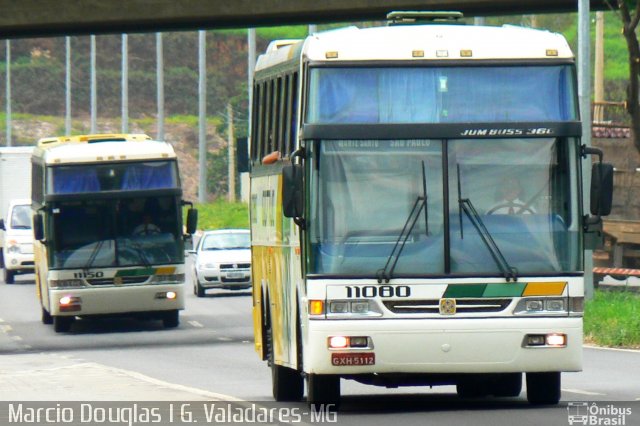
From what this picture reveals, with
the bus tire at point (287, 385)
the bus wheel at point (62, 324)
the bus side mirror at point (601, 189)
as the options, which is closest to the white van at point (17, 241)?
the bus wheel at point (62, 324)

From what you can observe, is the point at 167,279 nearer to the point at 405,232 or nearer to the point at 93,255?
the point at 93,255

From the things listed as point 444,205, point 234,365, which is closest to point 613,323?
point 234,365

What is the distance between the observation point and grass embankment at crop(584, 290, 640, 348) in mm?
23883

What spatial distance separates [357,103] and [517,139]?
130cm

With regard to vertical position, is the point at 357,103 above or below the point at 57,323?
above

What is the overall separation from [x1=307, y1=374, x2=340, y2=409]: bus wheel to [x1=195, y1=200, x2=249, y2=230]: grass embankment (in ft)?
187

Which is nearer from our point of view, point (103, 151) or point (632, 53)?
point (632, 53)

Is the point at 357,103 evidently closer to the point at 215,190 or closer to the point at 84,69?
the point at 215,190

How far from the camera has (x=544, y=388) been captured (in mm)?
15031

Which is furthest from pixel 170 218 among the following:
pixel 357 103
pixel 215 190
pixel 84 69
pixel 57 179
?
pixel 84 69

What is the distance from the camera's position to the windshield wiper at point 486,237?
14180 mm

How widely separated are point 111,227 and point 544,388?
1592cm

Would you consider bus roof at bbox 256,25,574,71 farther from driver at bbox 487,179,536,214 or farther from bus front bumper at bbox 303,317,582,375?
bus front bumper at bbox 303,317,582,375

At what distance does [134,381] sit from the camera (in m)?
18.1
